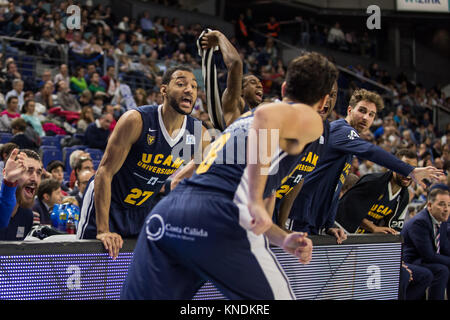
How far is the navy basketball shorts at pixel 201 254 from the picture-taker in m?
2.39

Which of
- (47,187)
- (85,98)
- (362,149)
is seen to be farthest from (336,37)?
(362,149)

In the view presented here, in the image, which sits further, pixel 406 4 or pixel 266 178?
pixel 406 4

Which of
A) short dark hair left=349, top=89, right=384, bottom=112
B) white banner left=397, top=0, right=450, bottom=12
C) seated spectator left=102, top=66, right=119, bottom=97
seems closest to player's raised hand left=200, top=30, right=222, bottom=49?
short dark hair left=349, top=89, right=384, bottom=112

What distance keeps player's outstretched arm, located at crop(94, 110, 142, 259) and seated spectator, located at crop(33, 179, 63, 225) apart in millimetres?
2488

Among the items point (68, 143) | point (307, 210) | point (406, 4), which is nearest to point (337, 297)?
point (307, 210)

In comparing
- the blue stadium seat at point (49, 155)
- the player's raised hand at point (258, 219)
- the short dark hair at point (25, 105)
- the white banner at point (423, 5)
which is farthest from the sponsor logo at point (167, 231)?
the white banner at point (423, 5)

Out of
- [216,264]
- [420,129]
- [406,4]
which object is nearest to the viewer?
[216,264]

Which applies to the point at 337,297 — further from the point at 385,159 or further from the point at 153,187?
the point at 153,187

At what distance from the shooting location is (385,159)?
4.31 metres

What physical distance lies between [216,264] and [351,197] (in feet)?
10.8

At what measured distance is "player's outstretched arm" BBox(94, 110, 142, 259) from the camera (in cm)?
352

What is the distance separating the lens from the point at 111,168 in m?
3.68

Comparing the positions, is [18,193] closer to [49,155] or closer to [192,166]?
[192,166]

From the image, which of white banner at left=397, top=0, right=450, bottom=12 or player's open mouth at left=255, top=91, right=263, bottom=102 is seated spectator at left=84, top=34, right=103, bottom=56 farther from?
white banner at left=397, top=0, right=450, bottom=12
